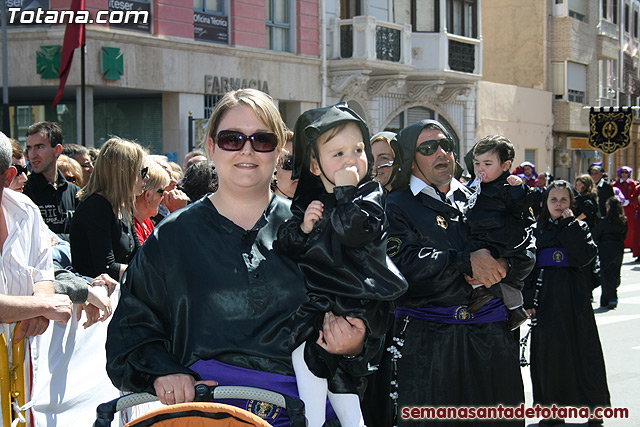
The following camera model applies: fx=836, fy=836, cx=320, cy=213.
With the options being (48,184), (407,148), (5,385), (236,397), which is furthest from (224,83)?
(236,397)

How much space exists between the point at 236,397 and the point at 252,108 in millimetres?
1023

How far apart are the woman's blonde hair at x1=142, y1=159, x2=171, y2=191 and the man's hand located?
2.46m

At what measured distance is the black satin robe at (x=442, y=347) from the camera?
15.5 ft

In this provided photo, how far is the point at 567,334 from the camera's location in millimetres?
7109

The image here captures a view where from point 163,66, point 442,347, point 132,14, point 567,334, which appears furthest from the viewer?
point 163,66

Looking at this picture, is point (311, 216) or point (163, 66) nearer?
point (311, 216)

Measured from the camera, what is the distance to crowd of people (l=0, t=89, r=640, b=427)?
285cm

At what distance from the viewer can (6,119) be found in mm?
12719

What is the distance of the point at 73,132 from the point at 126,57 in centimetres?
241

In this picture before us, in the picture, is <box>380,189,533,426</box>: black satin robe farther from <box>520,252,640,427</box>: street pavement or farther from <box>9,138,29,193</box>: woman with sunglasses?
<box>9,138,29,193</box>: woman with sunglasses

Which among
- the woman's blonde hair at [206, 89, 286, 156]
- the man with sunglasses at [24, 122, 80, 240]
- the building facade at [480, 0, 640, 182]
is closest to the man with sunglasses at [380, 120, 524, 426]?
the woman's blonde hair at [206, 89, 286, 156]

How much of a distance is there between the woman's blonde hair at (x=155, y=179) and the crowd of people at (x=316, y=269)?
1 cm

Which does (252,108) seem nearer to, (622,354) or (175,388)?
(175,388)

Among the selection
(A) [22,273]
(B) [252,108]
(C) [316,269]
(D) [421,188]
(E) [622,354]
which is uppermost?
(B) [252,108]
